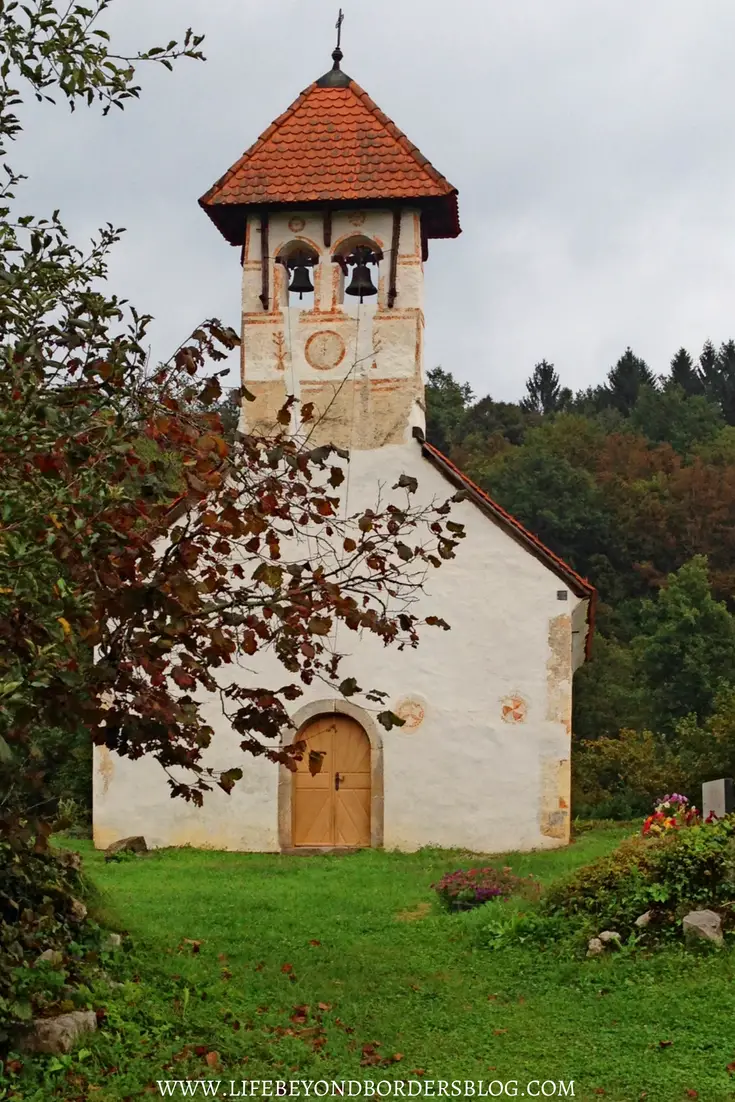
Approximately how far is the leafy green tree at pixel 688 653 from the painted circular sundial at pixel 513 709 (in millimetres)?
17824

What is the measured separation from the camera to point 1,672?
4.96 m

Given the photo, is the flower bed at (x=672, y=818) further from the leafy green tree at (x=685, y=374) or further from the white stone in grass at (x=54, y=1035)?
the leafy green tree at (x=685, y=374)

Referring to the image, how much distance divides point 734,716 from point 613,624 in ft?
92.0

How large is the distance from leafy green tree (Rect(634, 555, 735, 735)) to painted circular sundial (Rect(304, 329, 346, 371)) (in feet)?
63.3

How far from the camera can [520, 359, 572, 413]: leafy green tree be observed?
87.4m

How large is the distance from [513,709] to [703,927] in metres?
7.27

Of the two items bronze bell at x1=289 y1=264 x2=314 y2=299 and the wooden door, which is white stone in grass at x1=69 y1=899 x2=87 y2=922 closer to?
the wooden door

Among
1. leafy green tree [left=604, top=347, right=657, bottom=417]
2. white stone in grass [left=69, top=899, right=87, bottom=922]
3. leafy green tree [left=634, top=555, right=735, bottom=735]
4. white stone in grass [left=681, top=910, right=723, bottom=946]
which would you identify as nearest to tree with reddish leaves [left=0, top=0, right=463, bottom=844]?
white stone in grass [left=69, top=899, right=87, bottom=922]

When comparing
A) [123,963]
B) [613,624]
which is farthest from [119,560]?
[613,624]

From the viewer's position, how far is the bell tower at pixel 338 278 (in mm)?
16281

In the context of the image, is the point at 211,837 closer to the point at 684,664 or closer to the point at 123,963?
the point at 123,963

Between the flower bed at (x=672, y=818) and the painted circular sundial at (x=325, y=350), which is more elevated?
the painted circular sundial at (x=325, y=350)

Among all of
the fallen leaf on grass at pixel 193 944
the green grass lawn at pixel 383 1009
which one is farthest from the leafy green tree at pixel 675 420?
the fallen leaf on grass at pixel 193 944

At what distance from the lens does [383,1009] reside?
776 cm
